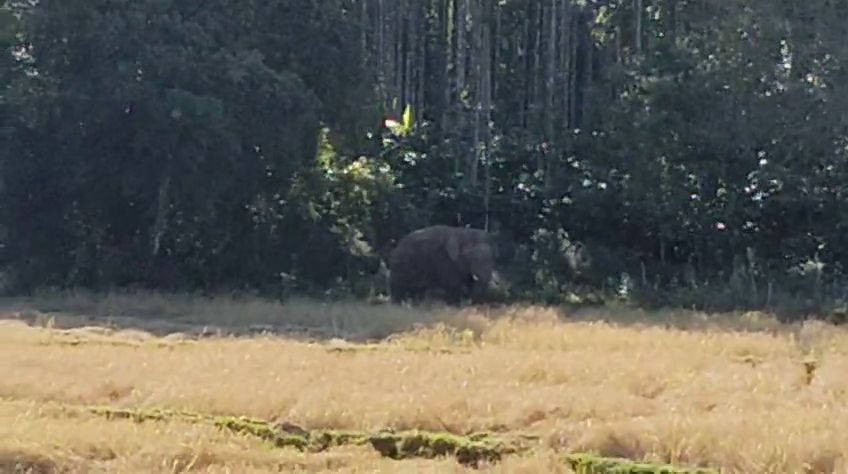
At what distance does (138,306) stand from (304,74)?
589 centimetres

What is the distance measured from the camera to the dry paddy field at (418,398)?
9.15m

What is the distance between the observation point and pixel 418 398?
1105cm

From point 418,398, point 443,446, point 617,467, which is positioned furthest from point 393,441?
point 617,467

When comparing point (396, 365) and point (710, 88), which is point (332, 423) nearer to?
point (396, 365)

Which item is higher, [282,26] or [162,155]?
[282,26]

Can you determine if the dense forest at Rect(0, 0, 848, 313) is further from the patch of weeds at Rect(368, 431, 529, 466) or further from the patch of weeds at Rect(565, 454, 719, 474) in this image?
the patch of weeds at Rect(565, 454, 719, 474)

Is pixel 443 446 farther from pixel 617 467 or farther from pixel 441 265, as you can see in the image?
pixel 441 265

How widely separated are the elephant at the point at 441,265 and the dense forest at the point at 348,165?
1.34 m

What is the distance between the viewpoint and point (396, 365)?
529 inches

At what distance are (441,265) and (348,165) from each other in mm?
5253

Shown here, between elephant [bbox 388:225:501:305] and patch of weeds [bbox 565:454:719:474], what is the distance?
556 inches

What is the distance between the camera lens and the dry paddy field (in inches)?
360

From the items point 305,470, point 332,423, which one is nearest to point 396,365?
point 332,423

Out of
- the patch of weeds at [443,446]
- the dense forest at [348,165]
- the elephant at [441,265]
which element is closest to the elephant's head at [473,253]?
the elephant at [441,265]
